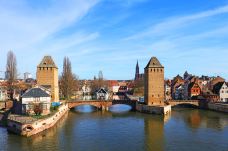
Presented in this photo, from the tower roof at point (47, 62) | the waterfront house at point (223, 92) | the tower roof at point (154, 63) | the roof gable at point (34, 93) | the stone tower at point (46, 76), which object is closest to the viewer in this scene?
the roof gable at point (34, 93)

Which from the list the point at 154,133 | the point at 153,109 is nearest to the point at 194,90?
the point at 153,109

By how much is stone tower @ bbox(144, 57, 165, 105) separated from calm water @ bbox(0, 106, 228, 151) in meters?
15.6

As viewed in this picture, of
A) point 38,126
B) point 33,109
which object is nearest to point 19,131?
point 38,126

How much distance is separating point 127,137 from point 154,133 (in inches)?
199

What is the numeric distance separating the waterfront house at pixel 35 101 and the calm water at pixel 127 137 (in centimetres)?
367

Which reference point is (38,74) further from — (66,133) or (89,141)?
(89,141)

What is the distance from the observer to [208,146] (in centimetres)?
3070

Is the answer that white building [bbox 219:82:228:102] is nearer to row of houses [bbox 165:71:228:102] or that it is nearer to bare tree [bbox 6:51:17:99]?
row of houses [bbox 165:71:228:102]

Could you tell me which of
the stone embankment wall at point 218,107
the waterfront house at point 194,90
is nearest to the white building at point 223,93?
the waterfront house at point 194,90

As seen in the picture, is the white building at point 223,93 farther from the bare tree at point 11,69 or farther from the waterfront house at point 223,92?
the bare tree at point 11,69

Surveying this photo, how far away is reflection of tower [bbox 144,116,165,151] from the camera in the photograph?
31.3 metres

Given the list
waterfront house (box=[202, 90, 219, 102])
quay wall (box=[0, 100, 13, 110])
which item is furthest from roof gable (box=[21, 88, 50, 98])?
waterfront house (box=[202, 90, 219, 102])

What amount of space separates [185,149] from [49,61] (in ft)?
135

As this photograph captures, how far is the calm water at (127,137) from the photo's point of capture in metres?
30.5
